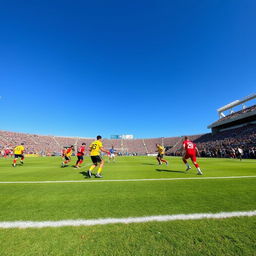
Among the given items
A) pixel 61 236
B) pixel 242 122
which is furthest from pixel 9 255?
pixel 242 122

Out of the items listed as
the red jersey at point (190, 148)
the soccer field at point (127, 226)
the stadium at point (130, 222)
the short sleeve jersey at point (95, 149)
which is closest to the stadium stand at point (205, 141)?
the red jersey at point (190, 148)

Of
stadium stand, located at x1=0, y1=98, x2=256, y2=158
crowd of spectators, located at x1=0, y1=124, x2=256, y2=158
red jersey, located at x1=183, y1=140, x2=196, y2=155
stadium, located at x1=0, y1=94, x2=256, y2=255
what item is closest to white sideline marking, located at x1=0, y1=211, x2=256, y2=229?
stadium, located at x1=0, y1=94, x2=256, y2=255

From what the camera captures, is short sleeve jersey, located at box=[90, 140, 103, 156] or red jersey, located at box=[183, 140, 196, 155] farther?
red jersey, located at box=[183, 140, 196, 155]

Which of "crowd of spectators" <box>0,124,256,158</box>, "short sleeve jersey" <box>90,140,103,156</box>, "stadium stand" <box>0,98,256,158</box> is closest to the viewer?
"short sleeve jersey" <box>90,140,103,156</box>

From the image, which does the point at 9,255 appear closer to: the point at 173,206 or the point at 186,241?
the point at 186,241

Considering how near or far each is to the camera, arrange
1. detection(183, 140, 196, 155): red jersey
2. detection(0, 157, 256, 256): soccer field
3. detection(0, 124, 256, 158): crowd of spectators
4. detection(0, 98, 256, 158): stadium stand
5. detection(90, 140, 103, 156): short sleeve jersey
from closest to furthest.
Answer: detection(0, 157, 256, 256): soccer field, detection(90, 140, 103, 156): short sleeve jersey, detection(183, 140, 196, 155): red jersey, detection(0, 98, 256, 158): stadium stand, detection(0, 124, 256, 158): crowd of spectators

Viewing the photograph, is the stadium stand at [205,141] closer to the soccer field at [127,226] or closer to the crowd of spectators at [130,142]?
the crowd of spectators at [130,142]

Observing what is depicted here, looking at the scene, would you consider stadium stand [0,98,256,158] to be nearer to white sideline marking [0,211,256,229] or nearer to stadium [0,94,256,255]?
stadium [0,94,256,255]

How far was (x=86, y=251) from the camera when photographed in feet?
5.74

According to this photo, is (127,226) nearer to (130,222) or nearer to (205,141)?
(130,222)

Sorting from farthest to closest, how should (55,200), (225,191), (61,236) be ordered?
(225,191) → (55,200) → (61,236)

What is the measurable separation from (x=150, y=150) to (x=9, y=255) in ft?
247

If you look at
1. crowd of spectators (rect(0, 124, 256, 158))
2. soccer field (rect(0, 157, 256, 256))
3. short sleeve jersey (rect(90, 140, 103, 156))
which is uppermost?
crowd of spectators (rect(0, 124, 256, 158))

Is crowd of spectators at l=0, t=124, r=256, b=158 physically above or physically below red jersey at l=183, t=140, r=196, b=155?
above
